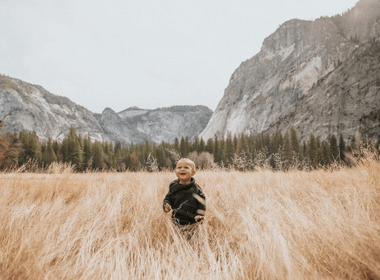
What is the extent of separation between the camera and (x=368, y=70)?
85.0 meters

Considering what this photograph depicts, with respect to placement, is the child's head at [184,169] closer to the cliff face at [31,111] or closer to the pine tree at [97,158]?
the pine tree at [97,158]

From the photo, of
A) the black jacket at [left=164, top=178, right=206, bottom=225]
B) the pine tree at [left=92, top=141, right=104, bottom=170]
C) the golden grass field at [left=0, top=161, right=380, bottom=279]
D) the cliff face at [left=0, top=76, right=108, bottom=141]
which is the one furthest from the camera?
the cliff face at [left=0, top=76, right=108, bottom=141]

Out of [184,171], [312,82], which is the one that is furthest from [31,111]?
[184,171]

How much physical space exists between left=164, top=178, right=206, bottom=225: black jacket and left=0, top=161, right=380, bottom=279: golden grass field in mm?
170

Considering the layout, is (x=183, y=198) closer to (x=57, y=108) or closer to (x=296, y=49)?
(x=296, y=49)

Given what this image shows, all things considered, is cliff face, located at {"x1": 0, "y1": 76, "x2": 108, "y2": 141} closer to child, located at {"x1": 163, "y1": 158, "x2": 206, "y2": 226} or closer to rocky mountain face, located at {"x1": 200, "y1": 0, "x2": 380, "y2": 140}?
rocky mountain face, located at {"x1": 200, "y1": 0, "x2": 380, "y2": 140}

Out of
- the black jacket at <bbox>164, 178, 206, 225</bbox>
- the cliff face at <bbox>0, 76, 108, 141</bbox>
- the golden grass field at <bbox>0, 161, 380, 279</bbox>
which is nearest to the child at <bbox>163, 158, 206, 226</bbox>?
the black jacket at <bbox>164, 178, 206, 225</bbox>

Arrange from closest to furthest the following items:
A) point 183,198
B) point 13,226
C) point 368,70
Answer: point 13,226 < point 183,198 < point 368,70

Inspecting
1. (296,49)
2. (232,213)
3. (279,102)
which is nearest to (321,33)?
(296,49)

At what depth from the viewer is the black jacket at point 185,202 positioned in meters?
2.85

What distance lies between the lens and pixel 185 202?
2.87 m

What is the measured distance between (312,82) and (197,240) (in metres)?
134

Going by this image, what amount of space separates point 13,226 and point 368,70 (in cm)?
10793

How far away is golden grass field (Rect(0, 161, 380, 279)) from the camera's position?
4.29 ft
